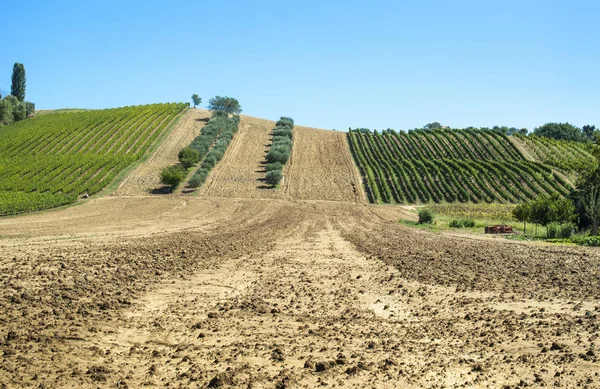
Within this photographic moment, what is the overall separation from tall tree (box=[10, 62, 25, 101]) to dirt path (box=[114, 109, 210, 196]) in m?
53.1

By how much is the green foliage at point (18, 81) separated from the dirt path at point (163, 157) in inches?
2091

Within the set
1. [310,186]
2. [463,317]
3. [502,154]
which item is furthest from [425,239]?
[502,154]

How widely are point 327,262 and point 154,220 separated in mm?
18576

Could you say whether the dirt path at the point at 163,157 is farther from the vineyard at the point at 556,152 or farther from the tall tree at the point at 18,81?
the tall tree at the point at 18,81

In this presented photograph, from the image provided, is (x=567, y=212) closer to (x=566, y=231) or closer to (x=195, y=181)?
(x=566, y=231)

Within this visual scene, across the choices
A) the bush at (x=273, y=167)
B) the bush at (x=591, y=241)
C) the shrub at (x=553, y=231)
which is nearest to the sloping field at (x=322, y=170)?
the bush at (x=273, y=167)

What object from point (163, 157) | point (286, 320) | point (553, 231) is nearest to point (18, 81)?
point (163, 157)

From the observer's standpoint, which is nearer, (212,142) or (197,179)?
(197,179)

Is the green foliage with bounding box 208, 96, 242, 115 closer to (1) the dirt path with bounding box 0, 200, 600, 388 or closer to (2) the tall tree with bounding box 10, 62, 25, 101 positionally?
(2) the tall tree with bounding box 10, 62, 25, 101

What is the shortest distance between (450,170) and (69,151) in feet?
155

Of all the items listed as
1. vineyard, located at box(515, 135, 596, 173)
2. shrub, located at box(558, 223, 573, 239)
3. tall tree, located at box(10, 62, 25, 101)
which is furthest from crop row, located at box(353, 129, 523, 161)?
tall tree, located at box(10, 62, 25, 101)

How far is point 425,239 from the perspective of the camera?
82.9 feet

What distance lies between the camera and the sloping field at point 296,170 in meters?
52.6

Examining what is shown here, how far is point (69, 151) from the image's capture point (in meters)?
68.8
